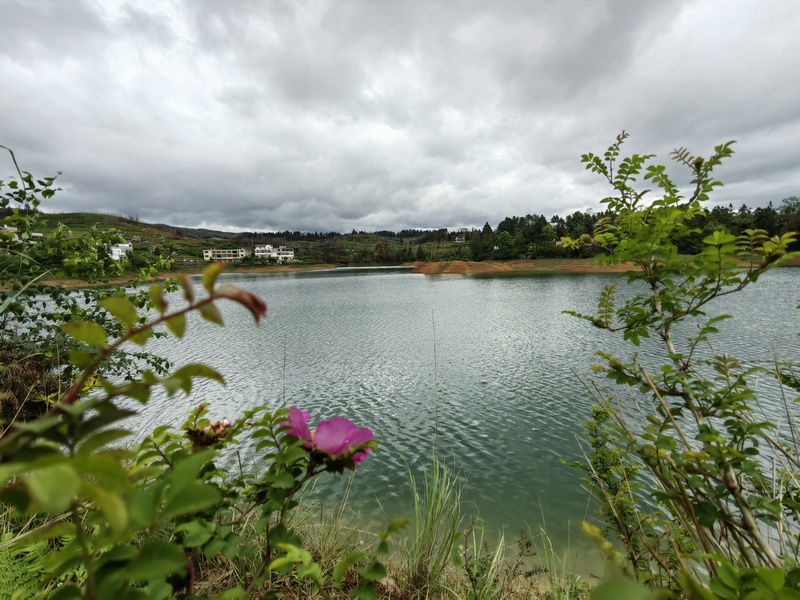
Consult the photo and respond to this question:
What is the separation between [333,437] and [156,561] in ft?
1.57

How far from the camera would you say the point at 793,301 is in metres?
22.3

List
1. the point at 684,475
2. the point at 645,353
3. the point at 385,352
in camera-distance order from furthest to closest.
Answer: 1. the point at 385,352
2. the point at 645,353
3. the point at 684,475

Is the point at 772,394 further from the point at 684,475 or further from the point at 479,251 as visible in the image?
the point at 479,251

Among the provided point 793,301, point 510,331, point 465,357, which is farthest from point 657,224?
point 793,301

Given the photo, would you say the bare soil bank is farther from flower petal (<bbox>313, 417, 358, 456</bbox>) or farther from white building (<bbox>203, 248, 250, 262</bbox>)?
flower petal (<bbox>313, 417, 358, 456</bbox>)

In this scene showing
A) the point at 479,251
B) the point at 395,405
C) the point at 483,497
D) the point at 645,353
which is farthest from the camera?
the point at 479,251

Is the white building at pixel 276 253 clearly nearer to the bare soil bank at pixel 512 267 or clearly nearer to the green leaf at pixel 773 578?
the bare soil bank at pixel 512 267

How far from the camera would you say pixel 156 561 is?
0.56 m

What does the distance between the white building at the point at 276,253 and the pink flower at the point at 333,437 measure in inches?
5012

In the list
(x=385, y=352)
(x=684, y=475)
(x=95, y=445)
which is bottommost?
(x=385, y=352)

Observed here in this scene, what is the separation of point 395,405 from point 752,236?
8.97 m

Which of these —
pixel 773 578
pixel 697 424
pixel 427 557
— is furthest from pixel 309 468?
pixel 427 557

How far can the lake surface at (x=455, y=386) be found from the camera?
6282 mm

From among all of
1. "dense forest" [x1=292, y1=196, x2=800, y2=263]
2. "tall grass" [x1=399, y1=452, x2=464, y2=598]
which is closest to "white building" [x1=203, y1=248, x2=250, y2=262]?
"dense forest" [x1=292, y1=196, x2=800, y2=263]
